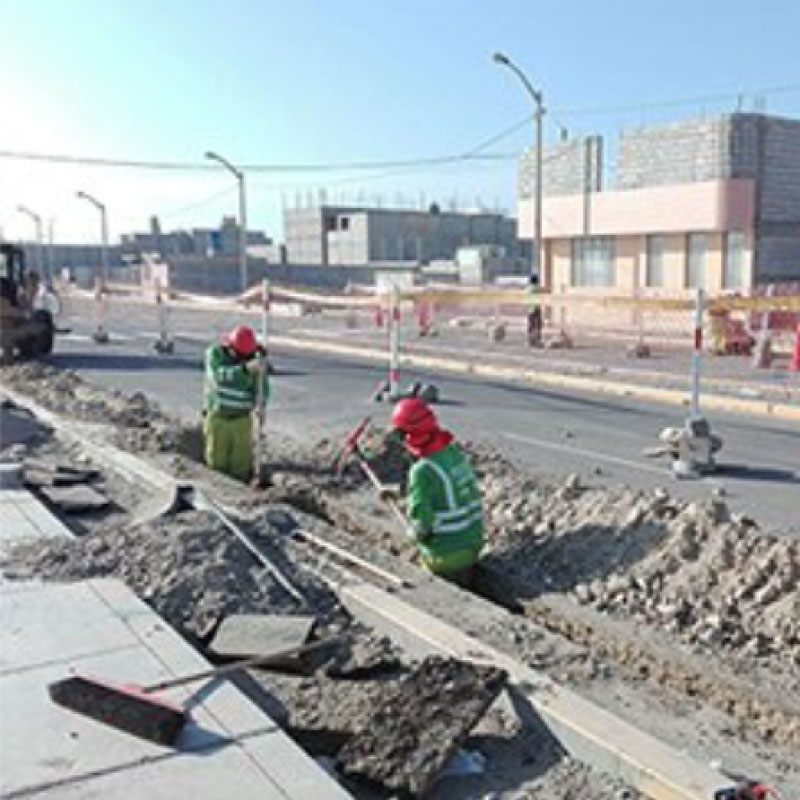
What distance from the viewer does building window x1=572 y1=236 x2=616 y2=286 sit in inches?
1431

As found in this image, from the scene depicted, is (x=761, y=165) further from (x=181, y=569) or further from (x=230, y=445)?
(x=181, y=569)

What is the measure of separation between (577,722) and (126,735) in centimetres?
187

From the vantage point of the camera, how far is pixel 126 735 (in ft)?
13.3

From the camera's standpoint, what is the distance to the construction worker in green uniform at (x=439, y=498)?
640 centimetres

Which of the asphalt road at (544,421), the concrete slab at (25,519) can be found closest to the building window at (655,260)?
the asphalt road at (544,421)

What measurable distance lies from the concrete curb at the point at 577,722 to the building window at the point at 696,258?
29313 mm

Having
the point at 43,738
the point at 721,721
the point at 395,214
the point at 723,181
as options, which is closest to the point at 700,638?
the point at 721,721

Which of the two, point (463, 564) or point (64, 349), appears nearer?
point (463, 564)

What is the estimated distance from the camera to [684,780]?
3.84 m

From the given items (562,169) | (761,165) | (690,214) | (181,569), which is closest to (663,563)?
(181,569)

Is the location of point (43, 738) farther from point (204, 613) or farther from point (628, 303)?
point (628, 303)

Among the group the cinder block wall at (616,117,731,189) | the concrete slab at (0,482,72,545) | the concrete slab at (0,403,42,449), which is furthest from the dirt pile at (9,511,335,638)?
the cinder block wall at (616,117,731,189)

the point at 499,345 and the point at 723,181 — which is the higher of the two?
the point at 723,181

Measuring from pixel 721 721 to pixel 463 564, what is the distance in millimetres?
2398
